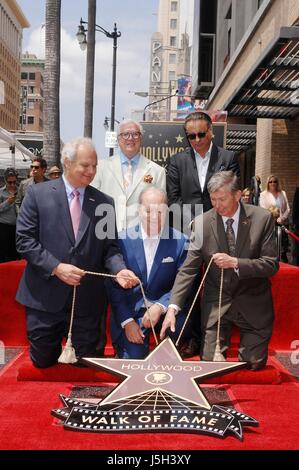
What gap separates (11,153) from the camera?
1544 cm

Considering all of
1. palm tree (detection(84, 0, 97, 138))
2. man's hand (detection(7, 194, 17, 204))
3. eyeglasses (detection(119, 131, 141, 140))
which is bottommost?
man's hand (detection(7, 194, 17, 204))

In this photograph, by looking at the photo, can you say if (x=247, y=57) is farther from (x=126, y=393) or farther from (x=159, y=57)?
(x=159, y=57)

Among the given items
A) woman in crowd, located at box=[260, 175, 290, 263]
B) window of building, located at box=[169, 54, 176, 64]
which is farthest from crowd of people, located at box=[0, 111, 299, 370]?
window of building, located at box=[169, 54, 176, 64]

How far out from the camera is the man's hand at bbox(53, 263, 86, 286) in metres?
4.27

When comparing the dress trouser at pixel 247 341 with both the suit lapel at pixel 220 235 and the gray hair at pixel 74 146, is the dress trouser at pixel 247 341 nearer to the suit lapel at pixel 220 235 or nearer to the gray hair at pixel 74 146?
the suit lapel at pixel 220 235

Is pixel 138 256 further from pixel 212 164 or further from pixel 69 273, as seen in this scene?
pixel 212 164

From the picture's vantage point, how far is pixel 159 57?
120 m

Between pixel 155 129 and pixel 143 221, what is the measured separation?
8171 mm

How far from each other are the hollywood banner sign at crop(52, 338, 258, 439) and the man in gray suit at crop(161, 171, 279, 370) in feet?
2.06

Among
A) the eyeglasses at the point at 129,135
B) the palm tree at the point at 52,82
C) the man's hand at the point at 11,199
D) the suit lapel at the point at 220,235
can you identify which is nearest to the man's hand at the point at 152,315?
the suit lapel at the point at 220,235

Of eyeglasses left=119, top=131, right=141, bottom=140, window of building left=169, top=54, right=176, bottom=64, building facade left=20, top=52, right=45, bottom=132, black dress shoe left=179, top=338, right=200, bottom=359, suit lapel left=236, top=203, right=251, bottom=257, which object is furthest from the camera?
building facade left=20, top=52, right=45, bottom=132

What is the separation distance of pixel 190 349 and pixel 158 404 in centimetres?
150

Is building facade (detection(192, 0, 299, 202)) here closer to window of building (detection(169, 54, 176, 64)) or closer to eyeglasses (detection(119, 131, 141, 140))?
eyeglasses (detection(119, 131, 141, 140))
